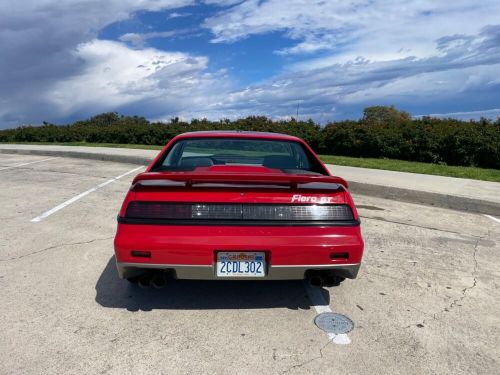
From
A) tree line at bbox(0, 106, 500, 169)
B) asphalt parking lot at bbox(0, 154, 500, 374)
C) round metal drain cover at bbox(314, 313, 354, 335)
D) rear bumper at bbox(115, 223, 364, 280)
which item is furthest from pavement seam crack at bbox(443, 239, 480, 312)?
tree line at bbox(0, 106, 500, 169)

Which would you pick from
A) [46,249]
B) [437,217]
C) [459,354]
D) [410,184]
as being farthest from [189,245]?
[410,184]

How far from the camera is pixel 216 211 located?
309cm

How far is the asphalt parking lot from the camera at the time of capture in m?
2.68

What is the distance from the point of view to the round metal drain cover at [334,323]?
3084 mm

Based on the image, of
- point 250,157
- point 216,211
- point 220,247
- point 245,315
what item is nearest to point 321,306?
point 245,315

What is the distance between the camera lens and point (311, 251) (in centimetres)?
305

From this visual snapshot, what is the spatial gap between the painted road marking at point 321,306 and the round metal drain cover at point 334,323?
2.2 inches

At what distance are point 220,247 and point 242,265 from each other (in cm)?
23

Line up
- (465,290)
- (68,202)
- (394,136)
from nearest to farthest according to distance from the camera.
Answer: (465,290), (68,202), (394,136)

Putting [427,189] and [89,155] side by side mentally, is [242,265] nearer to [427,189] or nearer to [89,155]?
[427,189]

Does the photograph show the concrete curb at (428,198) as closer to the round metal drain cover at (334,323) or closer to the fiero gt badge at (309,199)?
the round metal drain cover at (334,323)

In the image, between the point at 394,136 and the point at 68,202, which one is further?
the point at 394,136

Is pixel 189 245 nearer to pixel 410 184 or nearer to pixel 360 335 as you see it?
pixel 360 335

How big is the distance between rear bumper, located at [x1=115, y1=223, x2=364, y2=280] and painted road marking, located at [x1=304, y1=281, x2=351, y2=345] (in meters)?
0.48
